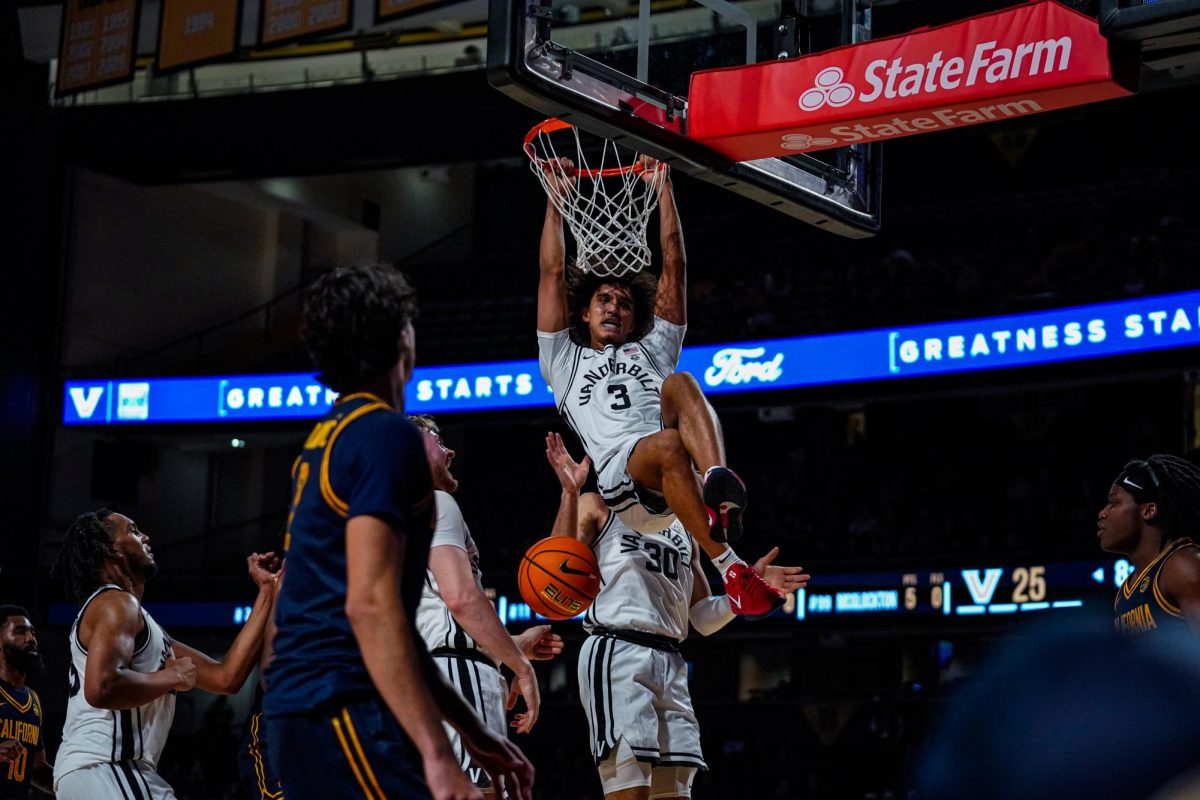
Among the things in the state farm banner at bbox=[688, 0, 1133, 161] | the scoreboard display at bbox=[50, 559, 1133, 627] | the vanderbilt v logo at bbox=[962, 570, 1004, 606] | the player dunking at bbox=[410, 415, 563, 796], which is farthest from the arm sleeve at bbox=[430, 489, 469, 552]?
the vanderbilt v logo at bbox=[962, 570, 1004, 606]

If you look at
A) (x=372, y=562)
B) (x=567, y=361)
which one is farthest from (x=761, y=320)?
(x=372, y=562)

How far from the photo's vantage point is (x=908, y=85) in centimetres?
602

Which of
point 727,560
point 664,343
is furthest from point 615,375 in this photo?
point 727,560

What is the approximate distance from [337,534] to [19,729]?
519 centimetres

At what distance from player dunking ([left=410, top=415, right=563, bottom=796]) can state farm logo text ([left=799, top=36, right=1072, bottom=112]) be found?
7.54ft

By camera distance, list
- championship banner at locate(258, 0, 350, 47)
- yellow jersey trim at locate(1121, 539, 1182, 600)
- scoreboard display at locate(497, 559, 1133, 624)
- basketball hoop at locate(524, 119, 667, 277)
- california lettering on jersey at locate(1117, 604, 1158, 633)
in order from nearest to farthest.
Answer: california lettering on jersey at locate(1117, 604, 1158, 633) → yellow jersey trim at locate(1121, 539, 1182, 600) → basketball hoop at locate(524, 119, 667, 277) → scoreboard display at locate(497, 559, 1133, 624) → championship banner at locate(258, 0, 350, 47)

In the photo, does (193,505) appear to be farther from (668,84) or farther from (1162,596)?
(1162,596)

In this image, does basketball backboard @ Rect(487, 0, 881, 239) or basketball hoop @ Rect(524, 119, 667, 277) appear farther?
basketball hoop @ Rect(524, 119, 667, 277)

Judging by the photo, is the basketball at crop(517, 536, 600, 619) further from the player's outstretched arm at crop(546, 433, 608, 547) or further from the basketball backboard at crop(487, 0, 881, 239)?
the basketball backboard at crop(487, 0, 881, 239)

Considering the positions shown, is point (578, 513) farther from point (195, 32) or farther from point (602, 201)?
point (195, 32)

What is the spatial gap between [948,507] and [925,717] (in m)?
2.60

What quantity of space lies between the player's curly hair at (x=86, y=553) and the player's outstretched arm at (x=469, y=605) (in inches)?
49.3

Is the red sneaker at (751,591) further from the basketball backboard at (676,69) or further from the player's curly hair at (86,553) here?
the player's curly hair at (86,553)

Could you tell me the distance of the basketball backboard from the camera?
5.70 m
